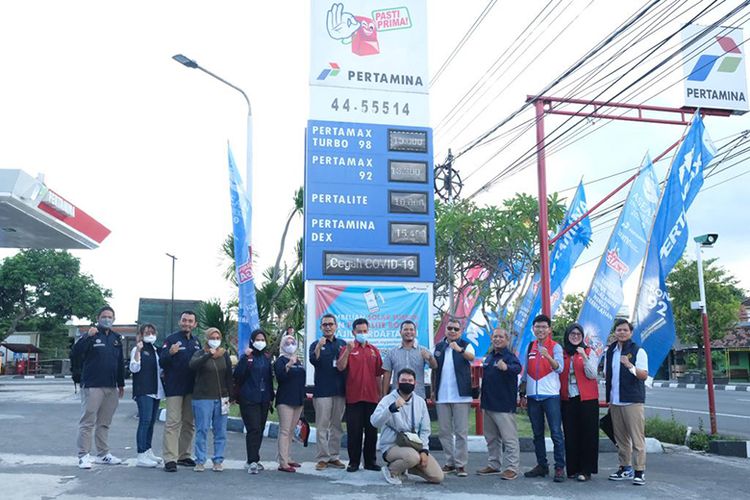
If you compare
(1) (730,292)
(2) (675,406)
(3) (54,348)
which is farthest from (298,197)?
(3) (54,348)

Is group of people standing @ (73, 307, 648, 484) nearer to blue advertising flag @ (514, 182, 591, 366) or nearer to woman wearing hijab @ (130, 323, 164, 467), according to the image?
woman wearing hijab @ (130, 323, 164, 467)

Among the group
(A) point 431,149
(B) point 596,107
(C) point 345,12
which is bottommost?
(A) point 431,149

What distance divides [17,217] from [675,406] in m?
19.8

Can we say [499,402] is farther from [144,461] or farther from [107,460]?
[107,460]

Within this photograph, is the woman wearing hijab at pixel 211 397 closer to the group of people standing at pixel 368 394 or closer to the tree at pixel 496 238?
the group of people standing at pixel 368 394

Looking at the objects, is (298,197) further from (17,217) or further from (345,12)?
(17,217)

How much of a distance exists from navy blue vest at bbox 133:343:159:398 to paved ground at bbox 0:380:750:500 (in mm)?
854

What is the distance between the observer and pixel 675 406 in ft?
67.3

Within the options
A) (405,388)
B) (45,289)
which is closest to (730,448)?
(405,388)

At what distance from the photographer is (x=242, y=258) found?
41.5ft

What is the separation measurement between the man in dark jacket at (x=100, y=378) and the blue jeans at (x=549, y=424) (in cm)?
478

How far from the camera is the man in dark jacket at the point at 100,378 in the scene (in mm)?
8320

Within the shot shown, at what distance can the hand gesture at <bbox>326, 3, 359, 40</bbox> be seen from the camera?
12.1m

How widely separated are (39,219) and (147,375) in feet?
49.3
